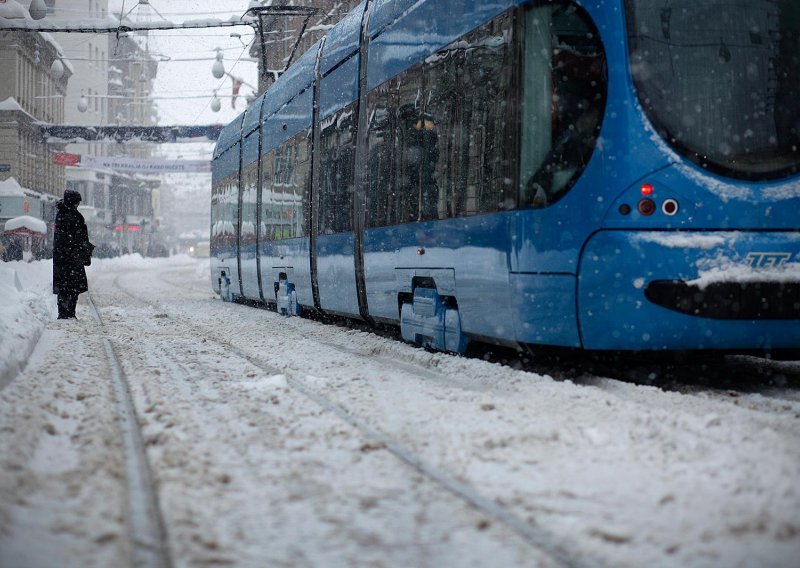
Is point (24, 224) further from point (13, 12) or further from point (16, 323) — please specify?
point (16, 323)

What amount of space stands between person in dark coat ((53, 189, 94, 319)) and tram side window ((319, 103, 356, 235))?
13.4 feet

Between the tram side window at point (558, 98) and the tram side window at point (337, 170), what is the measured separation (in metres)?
4.36

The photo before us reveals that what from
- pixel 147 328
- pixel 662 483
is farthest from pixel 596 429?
pixel 147 328

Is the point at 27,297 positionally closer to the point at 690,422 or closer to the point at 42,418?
the point at 42,418

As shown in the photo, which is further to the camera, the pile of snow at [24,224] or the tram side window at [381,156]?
the pile of snow at [24,224]

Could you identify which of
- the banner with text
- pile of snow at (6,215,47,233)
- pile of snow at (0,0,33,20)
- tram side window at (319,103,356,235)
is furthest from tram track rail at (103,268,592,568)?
the banner with text

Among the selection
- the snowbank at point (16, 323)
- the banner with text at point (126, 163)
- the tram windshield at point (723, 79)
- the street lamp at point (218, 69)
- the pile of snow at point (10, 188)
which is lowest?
the snowbank at point (16, 323)

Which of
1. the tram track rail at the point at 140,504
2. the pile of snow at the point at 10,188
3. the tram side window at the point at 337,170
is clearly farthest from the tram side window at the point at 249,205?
the pile of snow at the point at 10,188

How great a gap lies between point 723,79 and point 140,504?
4.78m

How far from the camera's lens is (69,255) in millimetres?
14383

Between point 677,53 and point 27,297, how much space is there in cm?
1120

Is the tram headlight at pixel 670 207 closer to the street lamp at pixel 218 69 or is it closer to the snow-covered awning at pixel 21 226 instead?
the street lamp at pixel 218 69

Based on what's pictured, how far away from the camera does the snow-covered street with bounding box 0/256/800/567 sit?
3.16m

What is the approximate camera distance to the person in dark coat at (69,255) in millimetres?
13891
